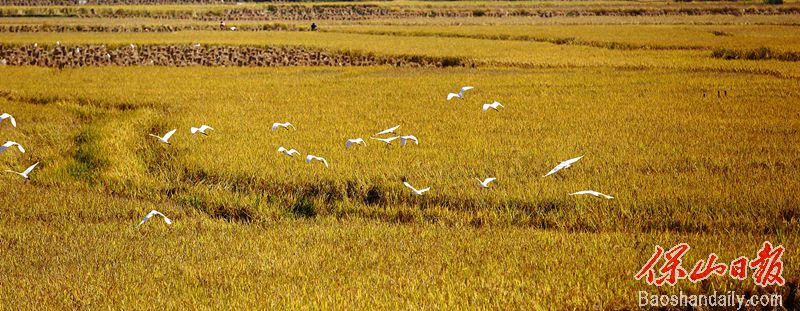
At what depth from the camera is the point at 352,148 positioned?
7.46 meters

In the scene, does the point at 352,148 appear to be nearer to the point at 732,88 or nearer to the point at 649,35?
the point at 732,88

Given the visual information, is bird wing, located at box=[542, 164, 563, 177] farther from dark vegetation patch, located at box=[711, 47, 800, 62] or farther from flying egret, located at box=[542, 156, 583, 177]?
dark vegetation patch, located at box=[711, 47, 800, 62]

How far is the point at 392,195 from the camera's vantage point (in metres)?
6.04

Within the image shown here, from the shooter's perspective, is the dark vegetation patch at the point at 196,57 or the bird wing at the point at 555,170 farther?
the dark vegetation patch at the point at 196,57

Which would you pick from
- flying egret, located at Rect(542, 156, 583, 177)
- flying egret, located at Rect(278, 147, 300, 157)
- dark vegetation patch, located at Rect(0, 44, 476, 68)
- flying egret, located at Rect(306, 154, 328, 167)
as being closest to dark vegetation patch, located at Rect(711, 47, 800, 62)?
dark vegetation patch, located at Rect(0, 44, 476, 68)

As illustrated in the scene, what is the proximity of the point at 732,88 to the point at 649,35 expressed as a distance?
43.4ft

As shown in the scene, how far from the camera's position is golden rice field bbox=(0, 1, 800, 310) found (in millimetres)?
4105

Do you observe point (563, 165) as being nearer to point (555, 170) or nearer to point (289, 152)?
point (555, 170)

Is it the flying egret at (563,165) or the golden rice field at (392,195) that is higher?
the flying egret at (563,165)

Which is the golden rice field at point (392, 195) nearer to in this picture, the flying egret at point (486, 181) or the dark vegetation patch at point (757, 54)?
the flying egret at point (486, 181)

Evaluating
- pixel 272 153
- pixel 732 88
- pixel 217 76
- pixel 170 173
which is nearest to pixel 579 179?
pixel 272 153

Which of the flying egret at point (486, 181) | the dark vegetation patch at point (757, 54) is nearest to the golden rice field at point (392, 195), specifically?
the flying egret at point (486, 181)

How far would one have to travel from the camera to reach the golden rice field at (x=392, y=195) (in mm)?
4105

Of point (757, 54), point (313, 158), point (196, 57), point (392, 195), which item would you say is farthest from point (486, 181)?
point (196, 57)
